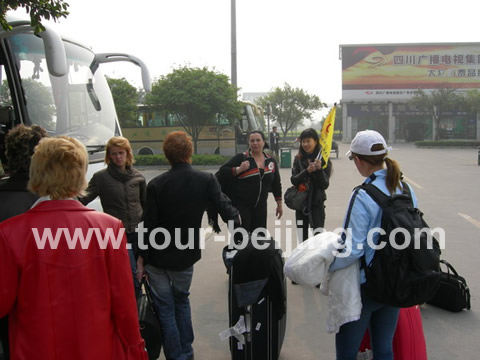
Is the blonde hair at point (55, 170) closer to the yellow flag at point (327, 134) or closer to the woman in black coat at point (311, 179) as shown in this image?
the yellow flag at point (327, 134)

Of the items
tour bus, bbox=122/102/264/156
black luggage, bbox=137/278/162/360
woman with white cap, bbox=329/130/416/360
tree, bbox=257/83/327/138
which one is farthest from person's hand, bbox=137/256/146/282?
tree, bbox=257/83/327/138

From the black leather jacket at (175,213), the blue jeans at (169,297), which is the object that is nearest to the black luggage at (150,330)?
the blue jeans at (169,297)

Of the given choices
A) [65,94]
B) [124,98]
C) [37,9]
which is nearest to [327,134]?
[37,9]

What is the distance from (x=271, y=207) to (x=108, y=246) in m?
9.06

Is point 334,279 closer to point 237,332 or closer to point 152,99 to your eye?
point 237,332

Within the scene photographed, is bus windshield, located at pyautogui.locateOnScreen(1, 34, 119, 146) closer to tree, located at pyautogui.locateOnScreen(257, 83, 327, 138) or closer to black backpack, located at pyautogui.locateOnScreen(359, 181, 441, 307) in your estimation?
black backpack, located at pyautogui.locateOnScreen(359, 181, 441, 307)

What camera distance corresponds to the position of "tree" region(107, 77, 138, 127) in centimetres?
2464

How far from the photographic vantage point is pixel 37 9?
13.6 feet

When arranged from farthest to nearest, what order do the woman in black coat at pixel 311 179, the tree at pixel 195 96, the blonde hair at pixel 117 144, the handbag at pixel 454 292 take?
the tree at pixel 195 96, the woman in black coat at pixel 311 179, the handbag at pixel 454 292, the blonde hair at pixel 117 144

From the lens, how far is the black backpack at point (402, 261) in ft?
8.52

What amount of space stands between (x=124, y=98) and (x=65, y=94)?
19063 mm

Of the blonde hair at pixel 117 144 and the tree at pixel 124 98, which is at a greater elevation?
the tree at pixel 124 98

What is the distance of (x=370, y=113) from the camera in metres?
56.6

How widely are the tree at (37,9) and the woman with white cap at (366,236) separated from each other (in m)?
2.80
